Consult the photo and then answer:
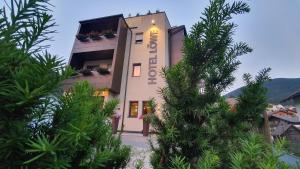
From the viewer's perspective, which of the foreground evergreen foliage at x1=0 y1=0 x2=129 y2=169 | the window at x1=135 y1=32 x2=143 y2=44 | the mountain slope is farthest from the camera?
the window at x1=135 y1=32 x2=143 y2=44

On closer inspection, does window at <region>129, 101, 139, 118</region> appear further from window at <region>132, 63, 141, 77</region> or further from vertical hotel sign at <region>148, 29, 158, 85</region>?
window at <region>132, 63, 141, 77</region>

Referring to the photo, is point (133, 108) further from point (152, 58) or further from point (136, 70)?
point (152, 58)

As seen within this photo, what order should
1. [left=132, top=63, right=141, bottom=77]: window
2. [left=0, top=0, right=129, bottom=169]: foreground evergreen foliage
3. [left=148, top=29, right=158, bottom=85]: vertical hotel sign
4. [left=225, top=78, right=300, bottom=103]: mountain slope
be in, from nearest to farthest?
[left=0, top=0, right=129, bottom=169]: foreground evergreen foliage < [left=225, top=78, right=300, bottom=103]: mountain slope < [left=148, top=29, right=158, bottom=85]: vertical hotel sign < [left=132, top=63, right=141, bottom=77]: window

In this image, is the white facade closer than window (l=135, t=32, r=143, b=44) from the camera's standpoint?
Yes

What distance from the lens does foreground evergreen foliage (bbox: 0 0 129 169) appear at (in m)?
0.46

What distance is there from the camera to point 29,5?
526 millimetres

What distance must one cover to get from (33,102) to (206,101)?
3.54 feet

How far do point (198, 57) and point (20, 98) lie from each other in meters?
1.14

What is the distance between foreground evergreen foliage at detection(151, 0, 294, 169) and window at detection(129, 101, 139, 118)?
13401 mm

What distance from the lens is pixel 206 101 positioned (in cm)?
137

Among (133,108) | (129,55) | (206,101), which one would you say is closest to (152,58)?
(129,55)

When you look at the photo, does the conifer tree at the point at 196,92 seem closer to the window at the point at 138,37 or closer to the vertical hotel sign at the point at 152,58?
the vertical hotel sign at the point at 152,58

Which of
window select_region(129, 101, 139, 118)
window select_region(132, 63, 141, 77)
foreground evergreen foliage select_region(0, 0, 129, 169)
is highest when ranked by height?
window select_region(132, 63, 141, 77)

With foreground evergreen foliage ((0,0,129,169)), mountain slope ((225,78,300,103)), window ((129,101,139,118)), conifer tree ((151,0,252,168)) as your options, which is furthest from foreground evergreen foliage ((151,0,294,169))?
window ((129,101,139,118))
